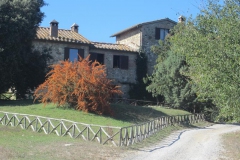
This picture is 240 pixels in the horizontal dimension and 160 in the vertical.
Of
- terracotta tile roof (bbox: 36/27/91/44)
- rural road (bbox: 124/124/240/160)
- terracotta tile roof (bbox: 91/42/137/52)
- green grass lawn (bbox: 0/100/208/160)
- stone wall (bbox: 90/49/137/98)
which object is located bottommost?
rural road (bbox: 124/124/240/160)

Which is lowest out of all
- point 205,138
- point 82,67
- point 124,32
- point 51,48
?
point 205,138

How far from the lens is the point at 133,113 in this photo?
1111 inches

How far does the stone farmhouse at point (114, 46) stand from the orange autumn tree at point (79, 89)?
970 centimetres

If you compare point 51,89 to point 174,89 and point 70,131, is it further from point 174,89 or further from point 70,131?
point 174,89

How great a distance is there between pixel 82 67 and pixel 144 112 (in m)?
6.38

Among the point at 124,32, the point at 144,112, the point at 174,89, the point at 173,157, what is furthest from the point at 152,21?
the point at 173,157

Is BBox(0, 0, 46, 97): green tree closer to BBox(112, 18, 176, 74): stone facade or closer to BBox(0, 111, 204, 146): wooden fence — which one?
BBox(0, 111, 204, 146): wooden fence

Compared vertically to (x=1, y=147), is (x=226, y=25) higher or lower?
higher

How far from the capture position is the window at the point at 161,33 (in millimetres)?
41234

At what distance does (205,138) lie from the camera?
74.5 ft

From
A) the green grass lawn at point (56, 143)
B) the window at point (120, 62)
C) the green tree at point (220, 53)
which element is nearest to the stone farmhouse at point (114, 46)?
the window at point (120, 62)

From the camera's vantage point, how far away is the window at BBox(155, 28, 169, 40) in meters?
41.2

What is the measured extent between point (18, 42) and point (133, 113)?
10681 mm

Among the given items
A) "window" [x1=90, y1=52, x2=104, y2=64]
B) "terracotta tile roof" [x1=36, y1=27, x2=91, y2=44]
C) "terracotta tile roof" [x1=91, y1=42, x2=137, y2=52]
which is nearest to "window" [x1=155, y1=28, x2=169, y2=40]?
"terracotta tile roof" [x1=91, y1=42, x2=137, y2=52]
